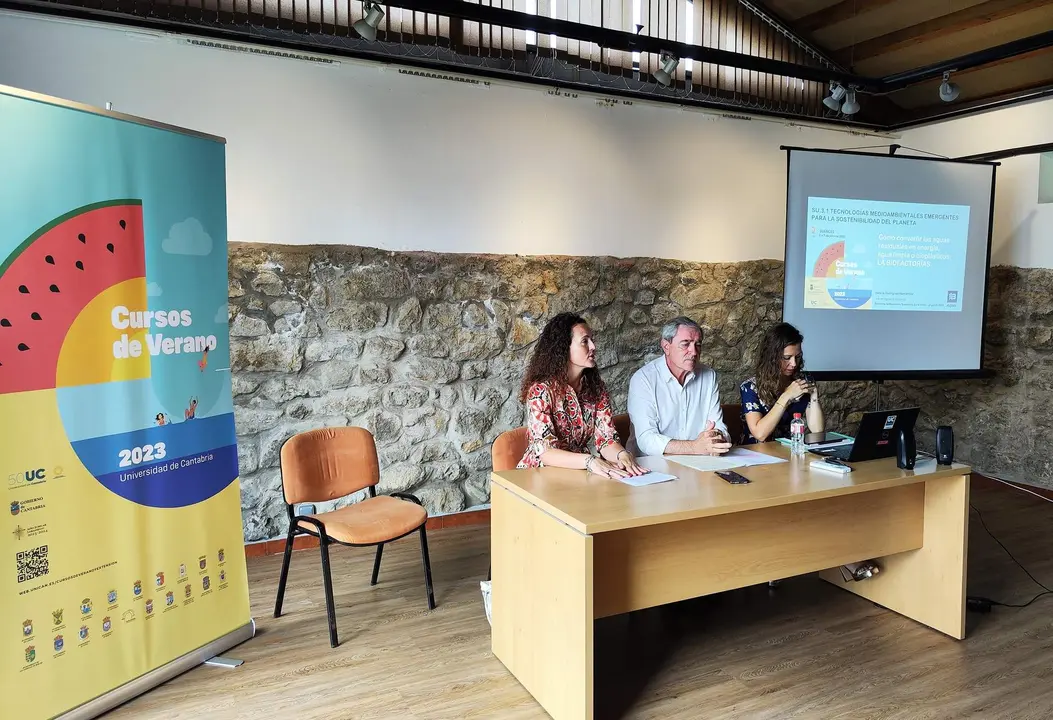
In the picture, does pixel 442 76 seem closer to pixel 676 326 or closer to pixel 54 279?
pixel 676 326

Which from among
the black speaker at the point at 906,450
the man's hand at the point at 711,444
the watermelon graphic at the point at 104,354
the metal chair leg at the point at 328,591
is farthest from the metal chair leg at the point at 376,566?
the black speaker at the point at 906,450

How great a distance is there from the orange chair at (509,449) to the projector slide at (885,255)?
8.11 feet

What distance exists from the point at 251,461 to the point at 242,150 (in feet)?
5.58

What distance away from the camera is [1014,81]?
5211mm

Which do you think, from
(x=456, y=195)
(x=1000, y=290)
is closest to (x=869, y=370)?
(x=1000, y=290)

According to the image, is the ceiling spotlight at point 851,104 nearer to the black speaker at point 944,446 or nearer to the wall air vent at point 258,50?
the black speaker at point 944,446

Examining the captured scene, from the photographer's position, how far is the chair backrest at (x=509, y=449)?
3.24 metres

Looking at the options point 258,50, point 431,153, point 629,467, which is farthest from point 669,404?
point 258,50

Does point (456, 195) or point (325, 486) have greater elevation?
point (456, 195)

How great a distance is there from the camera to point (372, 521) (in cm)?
318

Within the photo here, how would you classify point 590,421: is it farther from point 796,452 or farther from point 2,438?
point 2,438

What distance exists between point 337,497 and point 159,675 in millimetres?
1010

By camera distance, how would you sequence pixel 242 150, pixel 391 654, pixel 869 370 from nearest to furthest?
pixel 391 654, pixel 242 150, pixel 869 370

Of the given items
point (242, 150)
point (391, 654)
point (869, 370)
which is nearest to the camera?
point (391, 654)
